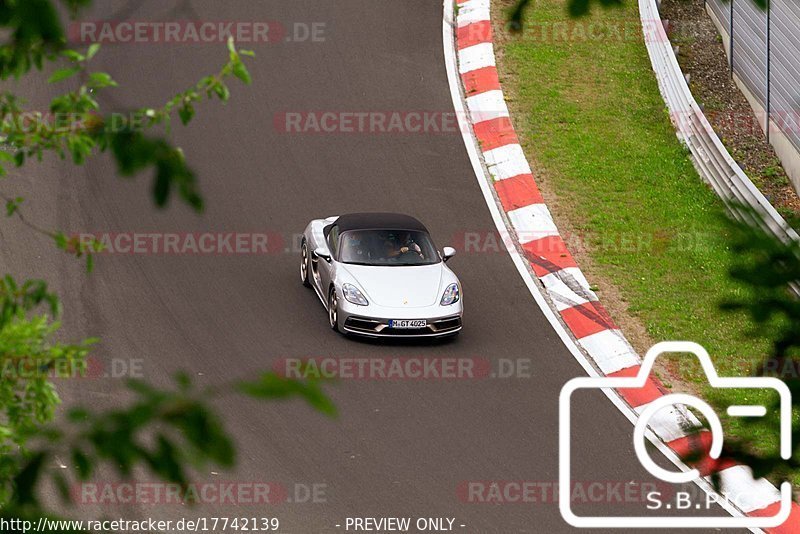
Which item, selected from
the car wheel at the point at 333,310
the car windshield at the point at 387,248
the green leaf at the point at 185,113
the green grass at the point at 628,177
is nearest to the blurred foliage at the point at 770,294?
the green leaf at the point at 185,113

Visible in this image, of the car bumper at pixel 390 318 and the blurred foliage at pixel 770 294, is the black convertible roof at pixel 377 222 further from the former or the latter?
the blurred foliage at pixel 770 294

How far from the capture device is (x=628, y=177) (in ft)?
51.6

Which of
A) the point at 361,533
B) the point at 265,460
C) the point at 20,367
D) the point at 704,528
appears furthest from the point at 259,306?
the point at 20,367

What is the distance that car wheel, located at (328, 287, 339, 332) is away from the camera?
12848 millimetres

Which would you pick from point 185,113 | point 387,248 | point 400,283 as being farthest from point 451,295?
point 185,113

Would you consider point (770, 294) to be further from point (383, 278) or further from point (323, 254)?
point (323, 254)

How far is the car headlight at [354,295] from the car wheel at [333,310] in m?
0.16

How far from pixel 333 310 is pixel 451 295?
135 cm

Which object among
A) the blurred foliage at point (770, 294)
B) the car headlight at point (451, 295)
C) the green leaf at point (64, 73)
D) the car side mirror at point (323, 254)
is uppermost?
the green leaf at point (64, 73)

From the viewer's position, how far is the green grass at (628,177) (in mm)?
13195

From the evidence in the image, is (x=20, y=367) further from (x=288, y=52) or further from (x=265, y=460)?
(x=288, y=52)

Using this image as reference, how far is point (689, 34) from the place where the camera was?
18500 mm

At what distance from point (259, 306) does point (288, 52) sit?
22.2 ft
